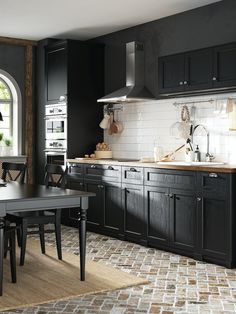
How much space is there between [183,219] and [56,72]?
3387mm

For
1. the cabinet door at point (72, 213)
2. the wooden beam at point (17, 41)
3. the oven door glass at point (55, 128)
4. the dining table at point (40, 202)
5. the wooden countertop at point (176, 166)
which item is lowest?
the cabinet door at point (72, 213)

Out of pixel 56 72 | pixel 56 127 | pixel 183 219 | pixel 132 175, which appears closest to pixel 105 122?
pixel 56 127

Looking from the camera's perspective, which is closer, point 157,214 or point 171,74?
point 157,214

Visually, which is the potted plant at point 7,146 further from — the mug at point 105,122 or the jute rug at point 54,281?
the jute rug at point 54,281

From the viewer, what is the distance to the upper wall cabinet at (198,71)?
5.79 m

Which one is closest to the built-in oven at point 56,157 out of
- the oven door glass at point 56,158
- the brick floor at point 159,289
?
the oven door glass at point 56,158

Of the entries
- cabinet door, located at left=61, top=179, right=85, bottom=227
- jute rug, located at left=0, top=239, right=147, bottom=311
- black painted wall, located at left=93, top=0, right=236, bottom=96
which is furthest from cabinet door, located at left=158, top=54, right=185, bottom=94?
jute rug, located at left=0, top=239, right=147, bottom=311

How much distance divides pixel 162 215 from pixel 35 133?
3392mm

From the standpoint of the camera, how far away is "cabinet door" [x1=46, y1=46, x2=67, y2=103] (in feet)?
26.6

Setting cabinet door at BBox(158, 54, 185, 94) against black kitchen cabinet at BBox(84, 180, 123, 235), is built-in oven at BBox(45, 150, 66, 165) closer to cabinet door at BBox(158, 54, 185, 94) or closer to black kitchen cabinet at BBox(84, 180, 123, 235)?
black kitchen cabinet at BBox(84, 180, 123, 235)

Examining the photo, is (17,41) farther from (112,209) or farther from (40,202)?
(40,202)

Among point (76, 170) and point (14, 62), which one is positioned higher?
point (14, 62)

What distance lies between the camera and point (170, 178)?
609 cm

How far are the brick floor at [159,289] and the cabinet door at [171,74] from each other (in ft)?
6.13
